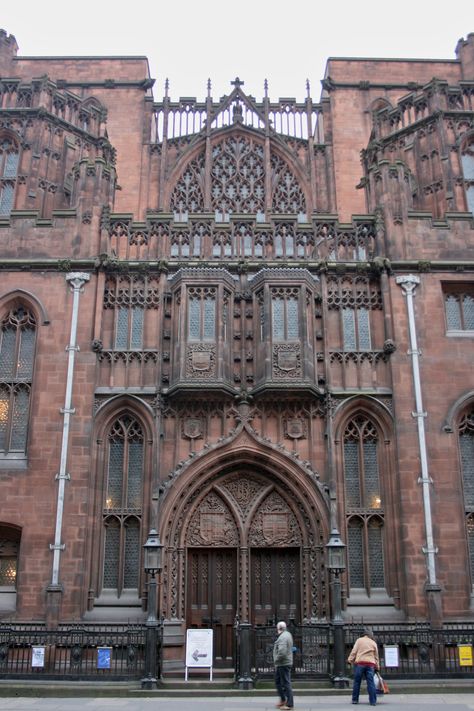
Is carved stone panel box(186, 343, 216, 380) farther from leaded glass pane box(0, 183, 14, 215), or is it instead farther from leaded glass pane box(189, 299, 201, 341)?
leaded glass pane box(0, 183, 14, 215)

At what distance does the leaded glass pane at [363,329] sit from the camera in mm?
20953

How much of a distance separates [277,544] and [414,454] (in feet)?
14.4

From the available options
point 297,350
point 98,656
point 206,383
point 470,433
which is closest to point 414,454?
point 470,433

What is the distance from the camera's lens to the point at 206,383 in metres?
19.4

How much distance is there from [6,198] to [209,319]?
9054mm

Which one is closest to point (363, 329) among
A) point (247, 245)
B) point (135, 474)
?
point (247, 245)

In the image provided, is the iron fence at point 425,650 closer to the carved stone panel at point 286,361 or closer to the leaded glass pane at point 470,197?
the carved stone panel at point 286,361

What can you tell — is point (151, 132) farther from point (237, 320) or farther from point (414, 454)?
point (414, 454)

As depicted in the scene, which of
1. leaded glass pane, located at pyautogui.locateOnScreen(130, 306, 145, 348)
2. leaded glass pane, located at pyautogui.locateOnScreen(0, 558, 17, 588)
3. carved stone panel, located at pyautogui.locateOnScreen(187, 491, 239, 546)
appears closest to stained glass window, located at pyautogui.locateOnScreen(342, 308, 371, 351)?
carved stone panel, located at pyautogui.locateOnScreen(187, 491, 239, 546)

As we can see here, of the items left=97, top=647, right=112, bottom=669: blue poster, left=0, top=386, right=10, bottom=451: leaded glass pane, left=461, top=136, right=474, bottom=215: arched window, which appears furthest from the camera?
left=461, top=136, right=474, bottom=215: arched window

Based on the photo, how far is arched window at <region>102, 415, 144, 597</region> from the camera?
19.0 m

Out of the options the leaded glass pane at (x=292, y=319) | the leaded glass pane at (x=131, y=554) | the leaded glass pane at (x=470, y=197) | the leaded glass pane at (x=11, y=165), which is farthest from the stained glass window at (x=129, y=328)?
→ the leaded glass pane at (x=470, y=197)

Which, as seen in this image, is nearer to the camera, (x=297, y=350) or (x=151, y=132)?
(x=297, y=350)

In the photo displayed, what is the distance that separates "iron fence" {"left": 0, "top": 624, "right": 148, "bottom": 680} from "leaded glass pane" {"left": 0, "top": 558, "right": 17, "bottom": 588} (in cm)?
184
